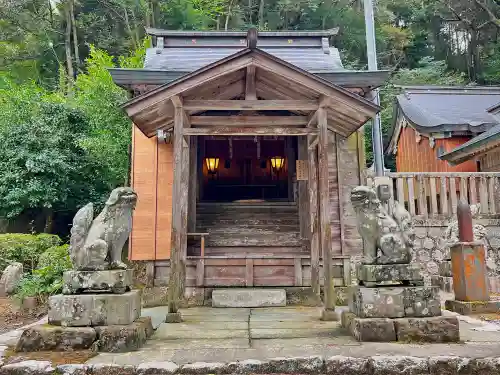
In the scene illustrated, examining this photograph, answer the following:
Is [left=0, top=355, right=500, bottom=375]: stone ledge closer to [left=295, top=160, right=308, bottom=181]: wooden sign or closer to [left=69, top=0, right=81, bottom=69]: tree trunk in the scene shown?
[left=295, top=160, right=308, bottom=181]: wooden sign

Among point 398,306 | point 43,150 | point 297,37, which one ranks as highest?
point 297,37

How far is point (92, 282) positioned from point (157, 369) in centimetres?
148

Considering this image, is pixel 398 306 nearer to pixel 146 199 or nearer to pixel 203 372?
pixel 203 372

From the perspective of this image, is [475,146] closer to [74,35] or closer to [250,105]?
[250,105]

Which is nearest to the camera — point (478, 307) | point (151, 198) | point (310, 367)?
point (310, 367)

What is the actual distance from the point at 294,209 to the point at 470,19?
912 inches

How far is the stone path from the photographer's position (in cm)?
378

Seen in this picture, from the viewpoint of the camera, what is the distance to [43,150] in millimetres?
12922

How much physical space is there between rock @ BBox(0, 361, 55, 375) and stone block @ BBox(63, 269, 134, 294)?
955 millimetres

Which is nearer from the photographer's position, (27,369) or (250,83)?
(27,369)

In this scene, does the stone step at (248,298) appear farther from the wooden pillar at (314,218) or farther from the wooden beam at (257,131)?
the wooden beam at (257,131)

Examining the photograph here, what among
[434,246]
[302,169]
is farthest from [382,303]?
[434,246]

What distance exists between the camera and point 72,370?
348cm

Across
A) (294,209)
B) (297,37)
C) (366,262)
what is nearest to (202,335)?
(366,262)
